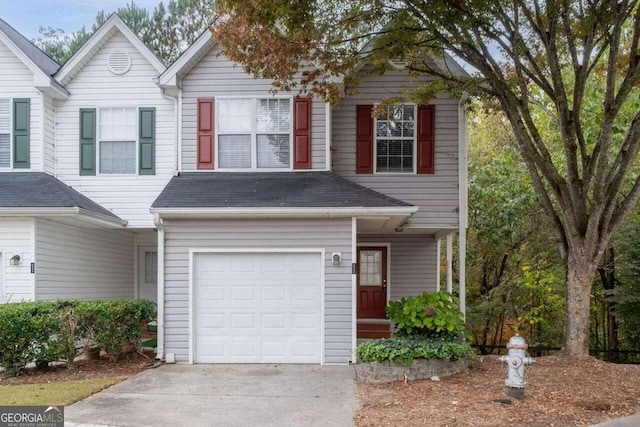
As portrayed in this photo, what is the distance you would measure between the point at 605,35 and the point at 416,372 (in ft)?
20.4

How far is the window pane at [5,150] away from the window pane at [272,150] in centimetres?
545

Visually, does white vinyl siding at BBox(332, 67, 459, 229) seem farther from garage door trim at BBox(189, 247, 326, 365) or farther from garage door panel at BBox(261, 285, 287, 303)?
garage door panel at BBox(261, 285, 287, 303)

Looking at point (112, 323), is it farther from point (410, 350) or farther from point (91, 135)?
point (410, 350)

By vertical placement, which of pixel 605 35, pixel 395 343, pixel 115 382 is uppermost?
pixel 605 35

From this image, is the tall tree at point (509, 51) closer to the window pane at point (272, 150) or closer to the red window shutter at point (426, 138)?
the red window shutter at point (426, 138)

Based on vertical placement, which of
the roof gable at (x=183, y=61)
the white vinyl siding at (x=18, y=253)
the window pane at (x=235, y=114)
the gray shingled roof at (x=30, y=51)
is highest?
the gray shingled roof at (x=30, y=51)

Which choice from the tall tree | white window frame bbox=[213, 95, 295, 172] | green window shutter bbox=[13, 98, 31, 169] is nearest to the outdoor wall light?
white window frame bbox=[213, 95, 295, 172]

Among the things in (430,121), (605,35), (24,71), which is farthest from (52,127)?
(605,35)

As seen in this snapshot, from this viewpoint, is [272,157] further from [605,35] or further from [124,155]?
[605,35]

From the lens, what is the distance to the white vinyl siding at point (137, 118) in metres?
11.5

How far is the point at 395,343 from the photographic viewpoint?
7871mm

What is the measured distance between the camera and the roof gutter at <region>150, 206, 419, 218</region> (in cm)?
884

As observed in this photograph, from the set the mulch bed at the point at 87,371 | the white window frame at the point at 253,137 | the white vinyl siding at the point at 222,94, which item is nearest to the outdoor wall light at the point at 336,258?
the white vinyl siding at the point at 222,94

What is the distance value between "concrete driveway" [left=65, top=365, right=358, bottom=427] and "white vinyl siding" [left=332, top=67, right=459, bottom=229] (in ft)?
11.9
